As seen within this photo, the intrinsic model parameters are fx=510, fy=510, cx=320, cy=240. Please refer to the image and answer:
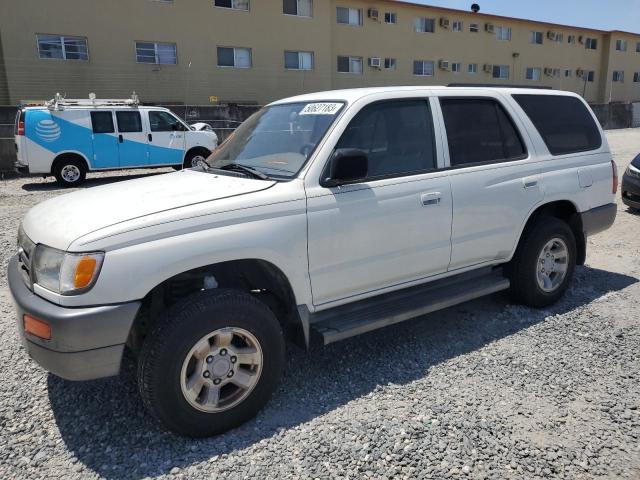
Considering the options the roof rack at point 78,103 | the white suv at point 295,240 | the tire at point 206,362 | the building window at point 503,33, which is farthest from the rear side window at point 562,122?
the building window at point 503,33

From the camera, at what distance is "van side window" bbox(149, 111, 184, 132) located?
1398 centimetres

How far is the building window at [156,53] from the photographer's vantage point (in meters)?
21.6

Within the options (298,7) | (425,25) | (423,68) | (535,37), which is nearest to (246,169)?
(298,7)

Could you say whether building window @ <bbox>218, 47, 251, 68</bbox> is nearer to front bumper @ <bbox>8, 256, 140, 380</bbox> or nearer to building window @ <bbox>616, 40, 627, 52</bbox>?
front bumper @ <bbox>8, 256, 140, 380</bbox>

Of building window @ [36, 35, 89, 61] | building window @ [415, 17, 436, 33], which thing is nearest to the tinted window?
building window @ [36, 35, 89, 61]

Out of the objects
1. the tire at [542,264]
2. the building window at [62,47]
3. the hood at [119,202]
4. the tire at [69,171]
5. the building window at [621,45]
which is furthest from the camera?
the building window at [621,45]

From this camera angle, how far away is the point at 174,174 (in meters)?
4.03

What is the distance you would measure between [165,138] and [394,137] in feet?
38.4

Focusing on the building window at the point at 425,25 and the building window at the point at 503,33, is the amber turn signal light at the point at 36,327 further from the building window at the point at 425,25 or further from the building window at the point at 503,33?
the building window at the point at 503,33

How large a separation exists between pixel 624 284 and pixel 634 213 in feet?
14.0

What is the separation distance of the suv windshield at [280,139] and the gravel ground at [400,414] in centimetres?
150

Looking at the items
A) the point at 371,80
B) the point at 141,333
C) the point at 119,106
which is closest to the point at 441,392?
the point at 141,333

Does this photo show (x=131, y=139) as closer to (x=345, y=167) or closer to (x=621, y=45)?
(x=345, y=167)

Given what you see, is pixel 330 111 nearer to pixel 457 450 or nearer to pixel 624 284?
pixel 457 450
